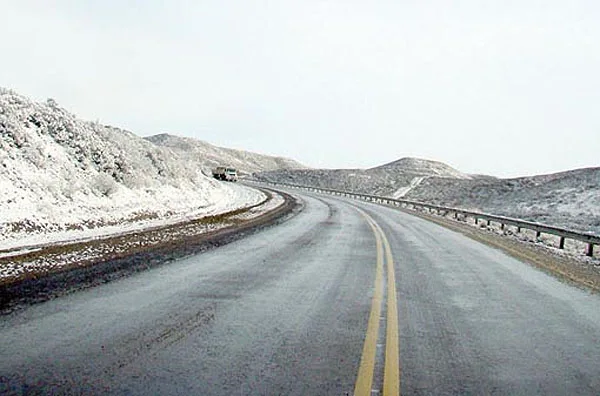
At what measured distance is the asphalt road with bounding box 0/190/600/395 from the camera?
388 centimetres

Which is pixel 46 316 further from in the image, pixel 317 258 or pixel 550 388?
pixel 317 258

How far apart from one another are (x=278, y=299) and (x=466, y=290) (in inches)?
125

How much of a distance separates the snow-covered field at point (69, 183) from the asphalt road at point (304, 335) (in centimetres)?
640

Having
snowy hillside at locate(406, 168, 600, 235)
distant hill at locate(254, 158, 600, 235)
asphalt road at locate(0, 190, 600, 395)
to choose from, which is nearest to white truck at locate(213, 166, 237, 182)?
distant hill at locate(254, 158, 600, 235)

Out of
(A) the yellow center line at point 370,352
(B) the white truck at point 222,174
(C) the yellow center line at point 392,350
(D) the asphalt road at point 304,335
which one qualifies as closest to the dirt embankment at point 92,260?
(D) the asphalt road at point 304,335

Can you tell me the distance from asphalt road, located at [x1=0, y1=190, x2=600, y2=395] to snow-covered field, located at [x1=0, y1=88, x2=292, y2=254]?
6398 mm

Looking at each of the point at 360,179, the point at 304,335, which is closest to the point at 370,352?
the point at 304,335

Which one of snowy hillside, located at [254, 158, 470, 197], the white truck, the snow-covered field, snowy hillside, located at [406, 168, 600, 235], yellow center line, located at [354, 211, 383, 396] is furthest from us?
snowy hillside, located at [254, 158, 470, 197]

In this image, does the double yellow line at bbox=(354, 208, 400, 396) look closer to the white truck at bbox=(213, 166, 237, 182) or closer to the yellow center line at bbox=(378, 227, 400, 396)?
the yellow center line at bbox=(378, 227, 400, 396)

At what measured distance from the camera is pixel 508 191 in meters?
52.5

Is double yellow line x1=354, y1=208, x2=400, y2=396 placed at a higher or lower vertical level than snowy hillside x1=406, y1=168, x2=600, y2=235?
lower

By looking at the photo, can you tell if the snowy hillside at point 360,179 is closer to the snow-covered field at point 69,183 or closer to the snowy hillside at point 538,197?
the snowy hillside at point 538,197

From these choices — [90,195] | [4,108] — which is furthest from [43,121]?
[90,195]

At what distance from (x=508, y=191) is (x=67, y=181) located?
45642 mm
